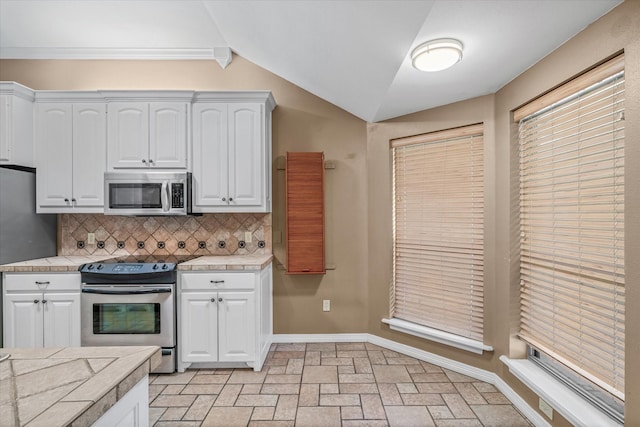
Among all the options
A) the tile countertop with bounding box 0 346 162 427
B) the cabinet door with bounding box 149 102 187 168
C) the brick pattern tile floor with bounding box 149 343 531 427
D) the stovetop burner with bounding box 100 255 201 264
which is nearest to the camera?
the tile countertop with bounding box 0 346 162 427

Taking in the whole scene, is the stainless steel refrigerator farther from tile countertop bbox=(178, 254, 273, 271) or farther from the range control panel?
tile countertop bbox=(178, 254, 273, 271)

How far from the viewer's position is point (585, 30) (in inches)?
69.4

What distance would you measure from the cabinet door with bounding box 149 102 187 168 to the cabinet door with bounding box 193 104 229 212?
0.35 ft

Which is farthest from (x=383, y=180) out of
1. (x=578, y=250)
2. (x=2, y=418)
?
(x=2, y=418)

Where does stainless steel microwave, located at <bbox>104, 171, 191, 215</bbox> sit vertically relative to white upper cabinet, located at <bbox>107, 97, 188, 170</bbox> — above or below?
below

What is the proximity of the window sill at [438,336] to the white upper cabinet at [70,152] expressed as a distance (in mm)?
3082

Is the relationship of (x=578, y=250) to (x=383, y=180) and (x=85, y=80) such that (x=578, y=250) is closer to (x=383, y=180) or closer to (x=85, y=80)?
(x=383, y=180)

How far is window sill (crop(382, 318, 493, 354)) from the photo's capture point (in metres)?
2.72

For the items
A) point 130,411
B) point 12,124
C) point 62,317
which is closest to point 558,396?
point 130,411

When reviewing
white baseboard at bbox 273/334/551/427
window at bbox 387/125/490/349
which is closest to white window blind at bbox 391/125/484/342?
window at bbox 387/125/490/349

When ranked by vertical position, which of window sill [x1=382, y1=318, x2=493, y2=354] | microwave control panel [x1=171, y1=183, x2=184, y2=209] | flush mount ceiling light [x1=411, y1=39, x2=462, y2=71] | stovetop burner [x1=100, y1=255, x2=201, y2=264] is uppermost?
flush mount ceiling light [x1=411, y1=39, x2=462, y2=71]

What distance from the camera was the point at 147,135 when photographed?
3156 millimetres

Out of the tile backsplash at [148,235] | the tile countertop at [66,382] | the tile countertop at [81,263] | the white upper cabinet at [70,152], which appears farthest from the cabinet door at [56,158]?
the tile countertop at [66,382]

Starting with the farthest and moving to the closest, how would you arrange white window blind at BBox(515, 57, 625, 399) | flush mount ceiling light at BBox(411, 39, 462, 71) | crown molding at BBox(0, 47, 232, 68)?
crown molding at BBox(0, 47, 232, 68) < flush mount ceiling light at BBox(411, 39, 462, 71) < white window blind at BBox(515, 57, 625, 399)
